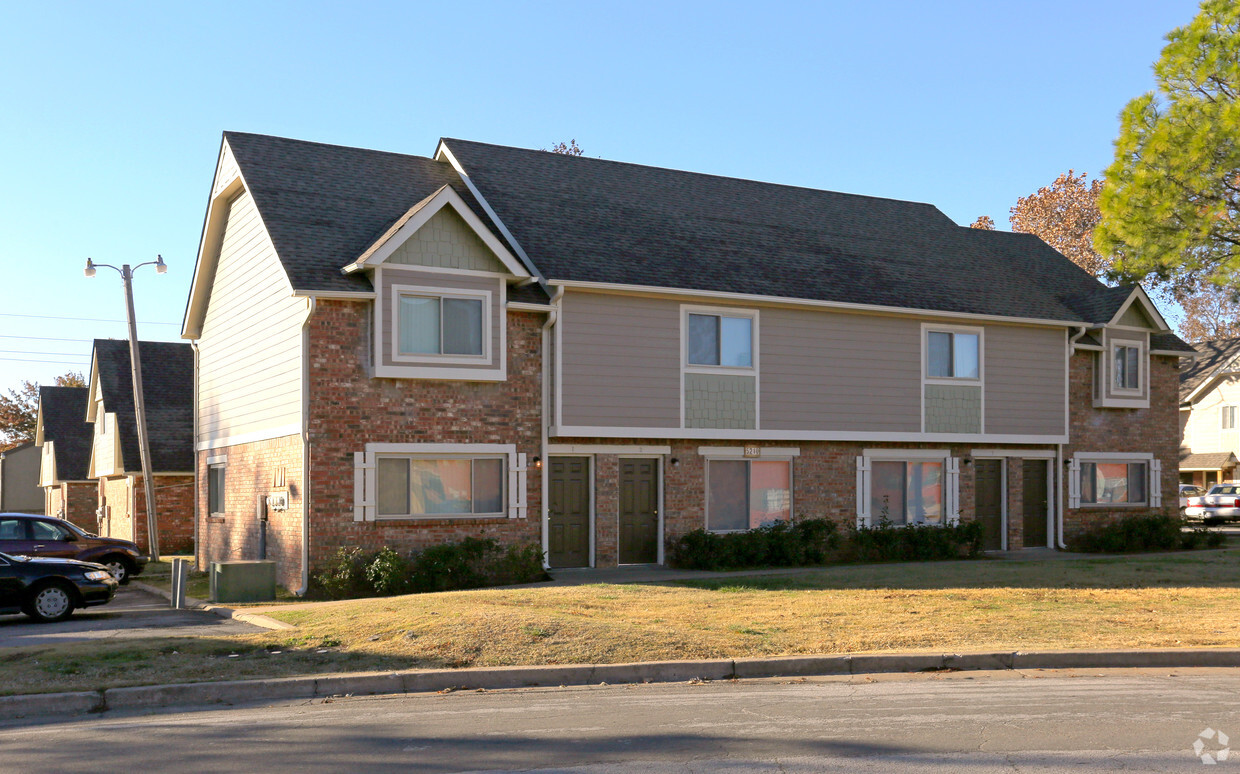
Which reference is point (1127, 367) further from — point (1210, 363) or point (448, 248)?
point (1210, 363)

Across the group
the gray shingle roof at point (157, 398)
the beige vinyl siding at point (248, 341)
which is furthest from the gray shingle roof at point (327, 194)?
the gray shingle roof at point (157, 398)

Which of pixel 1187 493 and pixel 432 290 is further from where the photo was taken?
pixel 1187 493

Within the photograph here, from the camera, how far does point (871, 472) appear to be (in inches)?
998

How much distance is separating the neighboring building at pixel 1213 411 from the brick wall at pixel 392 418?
4161 cm

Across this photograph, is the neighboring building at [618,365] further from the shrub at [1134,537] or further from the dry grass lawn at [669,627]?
the dry grass lawn at [669,627]

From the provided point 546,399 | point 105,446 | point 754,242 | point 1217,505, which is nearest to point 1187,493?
point 1217,505

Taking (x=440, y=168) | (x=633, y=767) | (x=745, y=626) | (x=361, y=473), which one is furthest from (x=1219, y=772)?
(x=440, y=168)

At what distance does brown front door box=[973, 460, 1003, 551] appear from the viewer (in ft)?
88.3

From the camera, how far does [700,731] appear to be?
8.84 metres

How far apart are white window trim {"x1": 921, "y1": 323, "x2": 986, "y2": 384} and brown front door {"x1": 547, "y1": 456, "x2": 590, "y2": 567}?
26.6 ft

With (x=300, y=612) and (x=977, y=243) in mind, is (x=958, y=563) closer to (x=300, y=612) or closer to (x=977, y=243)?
(x=977, y=243)

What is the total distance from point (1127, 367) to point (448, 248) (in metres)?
17.4

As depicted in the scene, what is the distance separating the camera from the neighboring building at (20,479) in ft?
196

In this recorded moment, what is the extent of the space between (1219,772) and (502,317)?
15.2m
